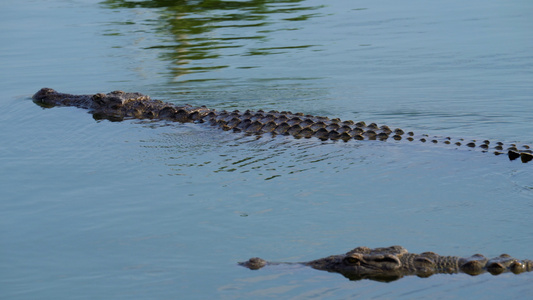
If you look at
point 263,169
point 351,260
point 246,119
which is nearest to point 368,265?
point 351,260

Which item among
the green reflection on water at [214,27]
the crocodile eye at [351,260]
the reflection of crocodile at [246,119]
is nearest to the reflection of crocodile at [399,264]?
the crocodile eye at [351,260]

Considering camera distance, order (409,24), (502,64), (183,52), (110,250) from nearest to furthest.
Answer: (110,250) < (502,64) < (183,52) < (409,24)

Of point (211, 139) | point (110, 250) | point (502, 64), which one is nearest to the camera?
point (110, 250)

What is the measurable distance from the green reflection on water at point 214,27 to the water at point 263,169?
117mm

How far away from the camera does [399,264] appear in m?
5.65

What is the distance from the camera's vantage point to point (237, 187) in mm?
7711

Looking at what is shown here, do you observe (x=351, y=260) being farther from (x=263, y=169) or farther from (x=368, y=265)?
(x=263, y=169)

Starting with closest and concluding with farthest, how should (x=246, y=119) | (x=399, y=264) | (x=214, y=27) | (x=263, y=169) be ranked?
(x=399, y=264)
(x=263, y=169)
(x=246, y=119)
(x=214, y=27)

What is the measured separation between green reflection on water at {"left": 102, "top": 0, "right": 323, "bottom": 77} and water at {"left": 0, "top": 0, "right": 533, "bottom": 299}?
0.12m

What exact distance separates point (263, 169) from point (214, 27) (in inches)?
406

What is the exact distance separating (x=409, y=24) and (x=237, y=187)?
33.9 ft

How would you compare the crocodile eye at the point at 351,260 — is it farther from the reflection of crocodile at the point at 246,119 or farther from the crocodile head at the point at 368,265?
the reflection of crocodile at the point at 246,119

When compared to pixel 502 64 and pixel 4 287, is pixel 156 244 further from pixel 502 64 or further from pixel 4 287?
pixel 502 64

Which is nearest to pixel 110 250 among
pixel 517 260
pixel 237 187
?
pixel 237 187
